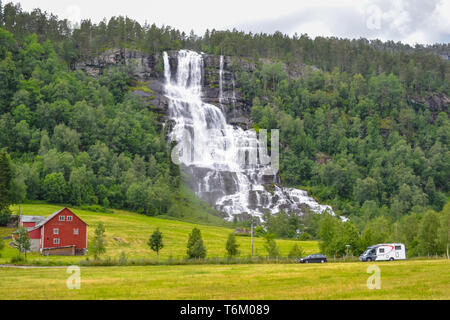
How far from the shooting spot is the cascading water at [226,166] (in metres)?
153

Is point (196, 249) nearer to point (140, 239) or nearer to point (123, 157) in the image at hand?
point (140, 239)

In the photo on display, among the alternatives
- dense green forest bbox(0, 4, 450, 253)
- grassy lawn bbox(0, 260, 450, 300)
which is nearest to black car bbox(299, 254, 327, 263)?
grassy lawn bbox(0, 260, 450, 300)

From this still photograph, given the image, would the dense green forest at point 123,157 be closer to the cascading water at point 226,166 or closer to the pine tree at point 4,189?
the cascading water at point 226,166

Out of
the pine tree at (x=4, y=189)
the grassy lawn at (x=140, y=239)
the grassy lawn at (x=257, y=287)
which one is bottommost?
the grassy lawn at (x=140, y=239)

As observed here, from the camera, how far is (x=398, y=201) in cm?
16062

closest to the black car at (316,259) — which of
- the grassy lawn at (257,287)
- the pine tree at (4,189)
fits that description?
the grassy lawn at (257,287)

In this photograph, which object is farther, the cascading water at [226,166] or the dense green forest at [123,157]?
the cascading water at [226,166]

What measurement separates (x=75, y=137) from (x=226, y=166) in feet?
163

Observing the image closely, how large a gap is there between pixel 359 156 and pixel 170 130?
229 ft

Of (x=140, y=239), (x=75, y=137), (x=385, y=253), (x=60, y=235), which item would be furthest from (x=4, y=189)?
(x=385, y=253)

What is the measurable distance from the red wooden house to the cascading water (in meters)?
62.4

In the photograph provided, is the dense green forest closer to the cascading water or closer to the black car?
the cascading water

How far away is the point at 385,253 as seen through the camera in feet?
181

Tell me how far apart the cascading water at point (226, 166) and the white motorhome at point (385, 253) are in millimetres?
86314
